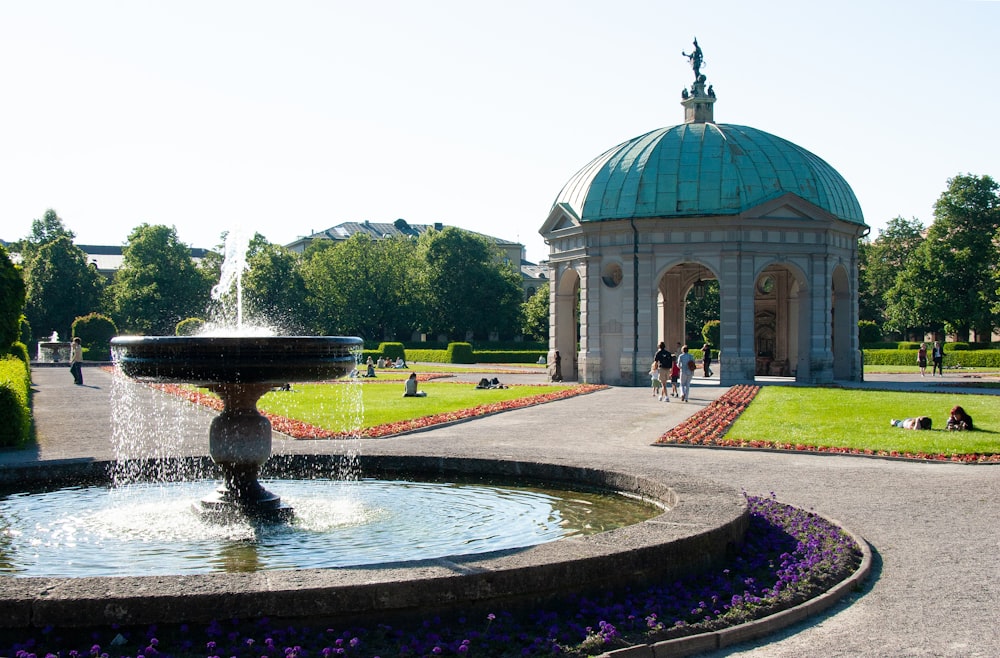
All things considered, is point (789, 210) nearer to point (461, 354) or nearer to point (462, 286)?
point (461, 354)

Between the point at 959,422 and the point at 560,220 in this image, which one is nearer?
the point at 959,422

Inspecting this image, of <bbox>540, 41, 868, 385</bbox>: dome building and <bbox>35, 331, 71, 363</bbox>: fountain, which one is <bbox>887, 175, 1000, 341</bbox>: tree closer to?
<bbox>540, 41, 868, 385</bbox>: dome building

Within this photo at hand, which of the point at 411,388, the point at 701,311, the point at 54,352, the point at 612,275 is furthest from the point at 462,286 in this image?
the point at 411,388

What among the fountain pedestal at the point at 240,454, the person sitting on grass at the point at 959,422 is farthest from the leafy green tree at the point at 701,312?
the fountain pedestal at the point at 240,454

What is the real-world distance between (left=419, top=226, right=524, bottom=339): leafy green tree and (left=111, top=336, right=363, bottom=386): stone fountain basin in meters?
77.5

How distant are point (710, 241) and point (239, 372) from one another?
31148 millimetres

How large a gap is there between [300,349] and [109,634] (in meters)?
3.92

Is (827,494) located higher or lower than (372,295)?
lower

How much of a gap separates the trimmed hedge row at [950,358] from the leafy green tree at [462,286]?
3401cm

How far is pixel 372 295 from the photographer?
8650 cm

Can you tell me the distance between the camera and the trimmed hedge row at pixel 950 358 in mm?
59875

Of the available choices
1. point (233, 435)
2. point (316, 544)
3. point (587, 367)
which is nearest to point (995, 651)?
point (316, 544)

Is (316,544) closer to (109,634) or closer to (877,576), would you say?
(109,634)

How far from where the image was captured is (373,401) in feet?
100
